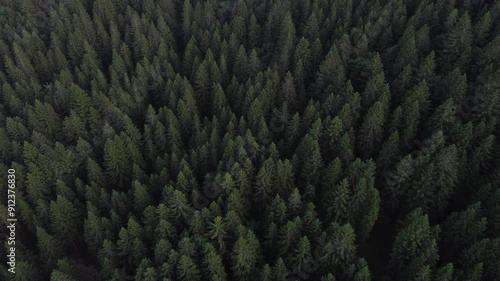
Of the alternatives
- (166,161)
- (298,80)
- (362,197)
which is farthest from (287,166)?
(298,80)

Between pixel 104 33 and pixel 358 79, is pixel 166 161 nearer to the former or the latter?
pixel 358 79

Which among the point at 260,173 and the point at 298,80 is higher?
the point at 298,80

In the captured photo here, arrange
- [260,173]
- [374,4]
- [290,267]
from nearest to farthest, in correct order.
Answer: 1. [290,267]
2. [260,173]
3. [374,4]

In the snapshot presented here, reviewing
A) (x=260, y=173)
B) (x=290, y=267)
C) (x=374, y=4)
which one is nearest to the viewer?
(x=290, y=267)

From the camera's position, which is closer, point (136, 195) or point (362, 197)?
point (362, 197)

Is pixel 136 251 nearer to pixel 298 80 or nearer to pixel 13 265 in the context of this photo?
pixel 13 265

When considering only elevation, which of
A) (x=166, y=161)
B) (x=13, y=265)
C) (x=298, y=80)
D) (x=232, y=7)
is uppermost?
(x=232, y=7)

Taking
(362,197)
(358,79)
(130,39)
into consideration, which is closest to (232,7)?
(130,39)
